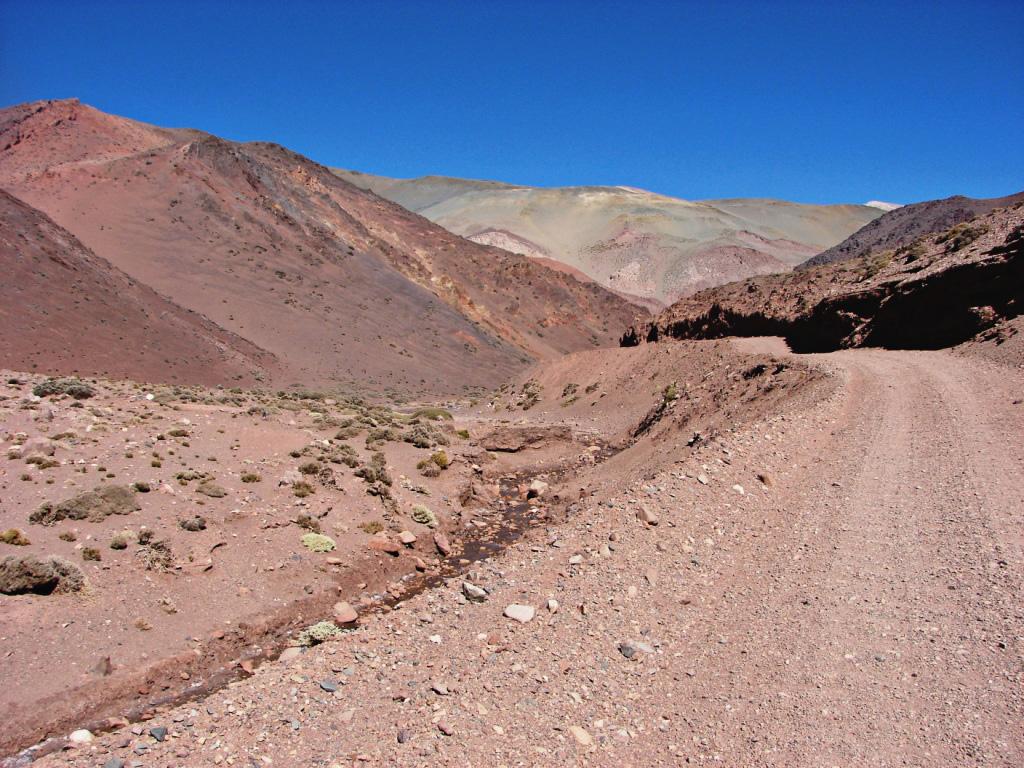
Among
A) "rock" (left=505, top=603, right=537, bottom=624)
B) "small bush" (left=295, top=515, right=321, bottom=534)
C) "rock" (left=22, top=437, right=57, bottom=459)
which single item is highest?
"rock" (left=22, top=437, right=57, bottom=459)

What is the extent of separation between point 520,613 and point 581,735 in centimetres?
223

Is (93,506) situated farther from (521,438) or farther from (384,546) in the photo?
(521,438)

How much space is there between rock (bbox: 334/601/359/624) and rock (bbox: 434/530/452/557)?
3.09m

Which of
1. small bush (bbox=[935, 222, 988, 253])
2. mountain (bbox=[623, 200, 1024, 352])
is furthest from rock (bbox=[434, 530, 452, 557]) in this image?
small bush (bbox=[935, 222, 988, 253])

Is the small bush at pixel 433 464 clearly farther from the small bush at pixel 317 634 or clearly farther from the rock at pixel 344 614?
the small bush at pixel 317 634

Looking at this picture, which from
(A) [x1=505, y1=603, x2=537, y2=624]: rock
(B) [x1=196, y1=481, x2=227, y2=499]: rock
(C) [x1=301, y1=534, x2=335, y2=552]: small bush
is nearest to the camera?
Result: (A) [x1=505, y1=603, x2=537, y2=624]: rock

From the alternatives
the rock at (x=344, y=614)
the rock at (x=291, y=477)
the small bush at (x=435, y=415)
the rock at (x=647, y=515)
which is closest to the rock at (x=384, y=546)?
the rock at (x=344, y=614)

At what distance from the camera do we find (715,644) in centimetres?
684

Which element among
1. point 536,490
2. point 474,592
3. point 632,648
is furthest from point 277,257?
→ point 632,648

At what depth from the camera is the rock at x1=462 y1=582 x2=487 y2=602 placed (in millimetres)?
8734

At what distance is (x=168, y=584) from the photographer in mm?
10531

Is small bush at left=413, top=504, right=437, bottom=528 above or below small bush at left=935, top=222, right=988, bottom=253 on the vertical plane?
below

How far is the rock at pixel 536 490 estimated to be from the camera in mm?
17780

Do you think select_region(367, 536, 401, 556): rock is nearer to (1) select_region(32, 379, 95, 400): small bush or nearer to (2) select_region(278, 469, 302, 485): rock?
(2) select_region(278, 469, 302, 485): rock
